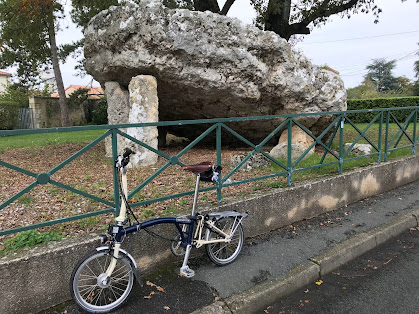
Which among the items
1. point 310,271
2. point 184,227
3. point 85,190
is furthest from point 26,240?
point 310,271

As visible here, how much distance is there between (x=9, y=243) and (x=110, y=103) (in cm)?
467

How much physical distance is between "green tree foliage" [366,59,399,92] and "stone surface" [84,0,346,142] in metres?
40.9

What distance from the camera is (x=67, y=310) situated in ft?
8.54

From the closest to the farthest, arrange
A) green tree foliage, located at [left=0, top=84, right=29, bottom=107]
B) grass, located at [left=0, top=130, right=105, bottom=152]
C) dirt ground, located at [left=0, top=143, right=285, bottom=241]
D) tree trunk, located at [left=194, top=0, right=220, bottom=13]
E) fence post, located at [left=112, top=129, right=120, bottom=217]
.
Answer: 1. fence post, located at [left=112, top=129, right=120, bottom=217]
2. dirt ground, located at [left=0, top=143, right=285, bottom=241]
3. grass, located at [left=0, top=130, right=105, bottom=152]
4. tree trunk, located at [left=194, top=0, right=220, bottom=13]
5. green tree foliage, located at [left=0, top=84, right=29, bottom=107]

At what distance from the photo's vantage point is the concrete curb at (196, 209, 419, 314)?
270 centimetres

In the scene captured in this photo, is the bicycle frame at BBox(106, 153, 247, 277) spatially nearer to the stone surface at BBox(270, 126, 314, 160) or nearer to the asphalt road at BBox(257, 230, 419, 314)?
the asphalt road at BBox(257, 230, 419, 314)

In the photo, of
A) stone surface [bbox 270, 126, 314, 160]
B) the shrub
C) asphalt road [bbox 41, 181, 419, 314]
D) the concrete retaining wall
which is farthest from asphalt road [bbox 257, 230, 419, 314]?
the shrub

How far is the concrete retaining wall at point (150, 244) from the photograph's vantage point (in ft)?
8.11

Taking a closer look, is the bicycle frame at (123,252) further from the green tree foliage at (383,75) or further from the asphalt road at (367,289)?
the green tree foliage at (383,75)

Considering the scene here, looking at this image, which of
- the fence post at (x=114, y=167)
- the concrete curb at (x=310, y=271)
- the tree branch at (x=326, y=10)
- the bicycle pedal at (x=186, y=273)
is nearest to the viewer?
the concrete curb at (x=310, y=271)

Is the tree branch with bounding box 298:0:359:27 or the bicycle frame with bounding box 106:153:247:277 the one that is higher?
the tree branch with bounding box 298:0:359:27

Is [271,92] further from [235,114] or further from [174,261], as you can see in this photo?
[174,261]

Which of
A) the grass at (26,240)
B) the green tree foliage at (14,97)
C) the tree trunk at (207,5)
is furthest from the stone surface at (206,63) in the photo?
the green tree foliage at (14,97)

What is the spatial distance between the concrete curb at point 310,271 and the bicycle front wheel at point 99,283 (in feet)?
2.12
